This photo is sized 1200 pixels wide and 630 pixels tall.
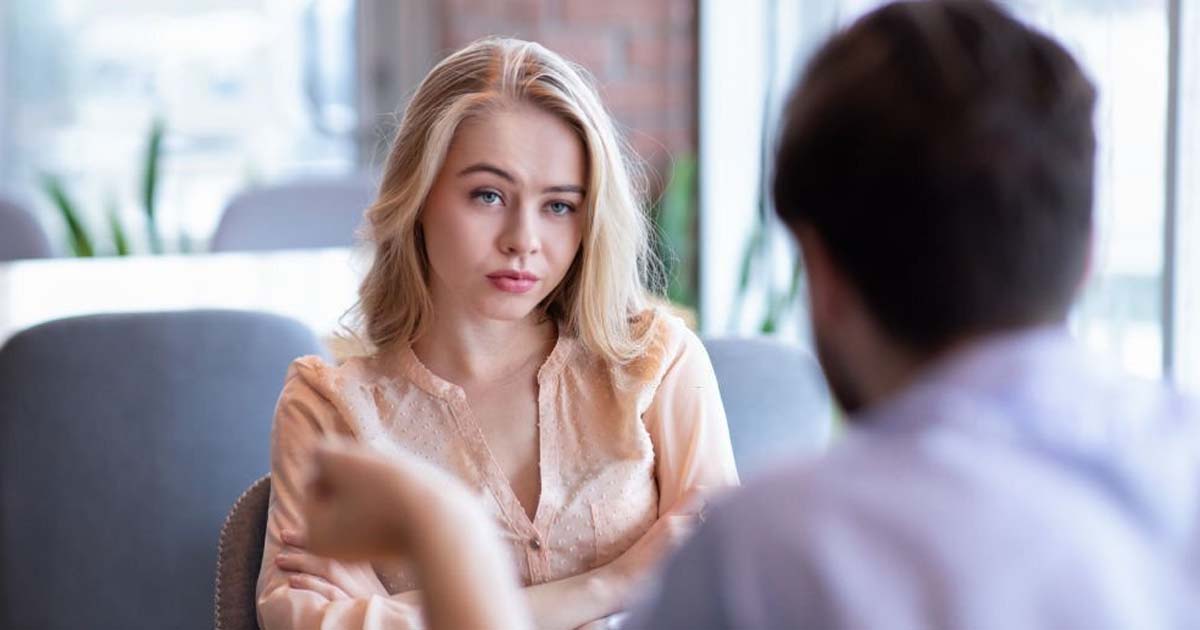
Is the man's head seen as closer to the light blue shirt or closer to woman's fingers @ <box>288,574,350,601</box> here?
the light blue shirt

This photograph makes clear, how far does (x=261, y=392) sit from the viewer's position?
1991 millimetres

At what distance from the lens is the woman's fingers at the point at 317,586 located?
1444mm

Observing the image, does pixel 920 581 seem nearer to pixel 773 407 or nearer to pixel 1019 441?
pixel 1019 441

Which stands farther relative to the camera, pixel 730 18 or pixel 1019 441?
pixel 730 18

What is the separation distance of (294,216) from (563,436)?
244 centimetres

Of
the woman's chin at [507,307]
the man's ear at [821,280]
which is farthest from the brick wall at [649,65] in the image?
the man's ear at [821,280]

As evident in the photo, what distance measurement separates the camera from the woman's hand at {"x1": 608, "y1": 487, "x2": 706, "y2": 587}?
1.48 meters

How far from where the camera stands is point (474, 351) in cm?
162

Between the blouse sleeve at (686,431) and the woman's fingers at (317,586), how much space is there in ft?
1.09

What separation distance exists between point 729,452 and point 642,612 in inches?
35.7

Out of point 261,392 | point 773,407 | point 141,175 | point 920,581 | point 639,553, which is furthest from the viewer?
point 141,175

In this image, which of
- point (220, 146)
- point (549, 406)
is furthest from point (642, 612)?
point (220, 146)

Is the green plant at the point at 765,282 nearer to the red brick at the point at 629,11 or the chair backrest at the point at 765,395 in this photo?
the red brick at the point at 629,11

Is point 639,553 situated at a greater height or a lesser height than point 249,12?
lesser
